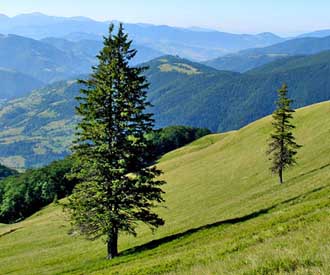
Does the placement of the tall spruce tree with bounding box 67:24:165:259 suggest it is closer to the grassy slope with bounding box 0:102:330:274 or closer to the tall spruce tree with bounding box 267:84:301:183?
the grassy slope with bounding box 0:102:330:274

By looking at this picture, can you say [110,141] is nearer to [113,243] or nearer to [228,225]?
[113,243]

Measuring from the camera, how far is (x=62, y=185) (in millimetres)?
125750

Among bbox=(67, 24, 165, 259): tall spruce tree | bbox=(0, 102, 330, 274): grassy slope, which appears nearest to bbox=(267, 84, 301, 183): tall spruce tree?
bbox=(0, 102, 330, 274): grassy slope

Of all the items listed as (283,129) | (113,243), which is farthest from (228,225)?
(283,129)

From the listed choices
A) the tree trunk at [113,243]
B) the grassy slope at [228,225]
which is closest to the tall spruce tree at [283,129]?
the grassy slope at [228,225]

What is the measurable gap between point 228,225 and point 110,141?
9.87 m

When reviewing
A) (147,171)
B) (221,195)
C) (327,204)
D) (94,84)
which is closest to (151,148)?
(147,171)

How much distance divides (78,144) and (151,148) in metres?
5.19

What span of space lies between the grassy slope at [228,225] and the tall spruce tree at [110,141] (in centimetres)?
335

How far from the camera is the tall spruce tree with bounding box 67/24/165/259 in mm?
27938

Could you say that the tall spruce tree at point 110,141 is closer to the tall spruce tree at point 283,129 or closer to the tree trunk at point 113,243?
the tree trunk at point 113,243

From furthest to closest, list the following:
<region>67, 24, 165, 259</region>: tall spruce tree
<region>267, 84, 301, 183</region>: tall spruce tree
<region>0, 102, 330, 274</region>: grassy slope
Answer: <region>267, 84, 301, 183</region>: tall spruce tree, <region>67, 24, 165, 259</region>: tall spruce tree, <region>0, 102, 330, 274</region>: grassy slope

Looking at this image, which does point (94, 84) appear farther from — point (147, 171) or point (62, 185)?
point (62, 185)

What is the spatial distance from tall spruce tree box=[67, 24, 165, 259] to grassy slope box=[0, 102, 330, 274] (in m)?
3.35
